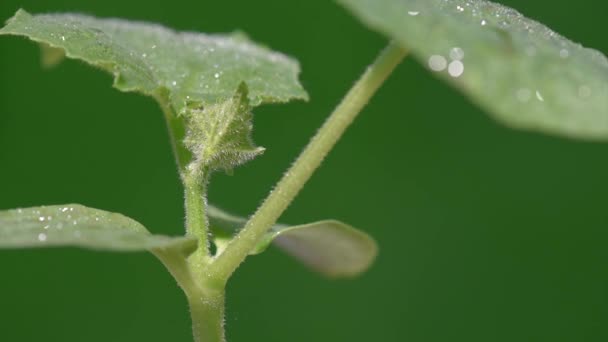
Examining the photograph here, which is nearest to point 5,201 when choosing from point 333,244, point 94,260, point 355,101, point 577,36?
point 94,260

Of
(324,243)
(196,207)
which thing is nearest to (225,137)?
(196,207)

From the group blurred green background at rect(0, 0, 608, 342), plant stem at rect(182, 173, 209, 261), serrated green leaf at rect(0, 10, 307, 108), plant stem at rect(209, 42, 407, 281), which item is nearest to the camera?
plant stem at rect(209, 42, 407, 281)

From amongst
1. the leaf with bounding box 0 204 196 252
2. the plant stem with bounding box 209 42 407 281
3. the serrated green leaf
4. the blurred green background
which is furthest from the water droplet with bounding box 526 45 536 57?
the blurred green background

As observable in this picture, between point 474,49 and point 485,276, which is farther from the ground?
point 474,49

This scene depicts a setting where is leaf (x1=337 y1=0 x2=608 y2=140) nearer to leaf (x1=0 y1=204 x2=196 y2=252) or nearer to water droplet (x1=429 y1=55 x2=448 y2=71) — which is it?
water droplet (x1=429 y1=55 x2=448 y2=71)

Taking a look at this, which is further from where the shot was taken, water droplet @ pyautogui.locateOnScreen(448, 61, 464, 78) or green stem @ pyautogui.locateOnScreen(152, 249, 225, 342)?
green stem @ pyautogui.locateOnScreen(152, 249, 225, 342)

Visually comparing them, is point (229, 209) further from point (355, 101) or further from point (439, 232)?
point (355, 101)

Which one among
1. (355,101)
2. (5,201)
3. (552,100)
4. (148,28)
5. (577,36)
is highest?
(552,100)

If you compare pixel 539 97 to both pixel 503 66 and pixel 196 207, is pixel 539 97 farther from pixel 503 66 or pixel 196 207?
pixel 196 207

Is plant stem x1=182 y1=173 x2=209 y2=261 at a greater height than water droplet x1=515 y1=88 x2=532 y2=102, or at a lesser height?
lesser
